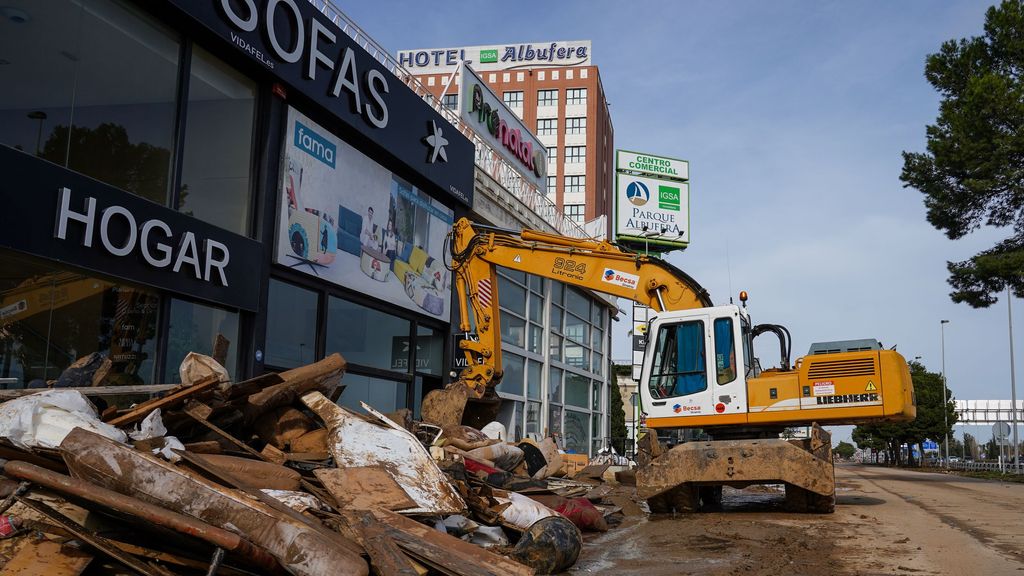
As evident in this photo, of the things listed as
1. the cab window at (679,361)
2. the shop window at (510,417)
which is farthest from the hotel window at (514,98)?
the cab window at (679,361)

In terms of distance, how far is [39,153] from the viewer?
955cm

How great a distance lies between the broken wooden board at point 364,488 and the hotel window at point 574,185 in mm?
67996

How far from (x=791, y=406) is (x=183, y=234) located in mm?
9133

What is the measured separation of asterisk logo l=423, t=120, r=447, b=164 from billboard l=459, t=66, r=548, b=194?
3.56m

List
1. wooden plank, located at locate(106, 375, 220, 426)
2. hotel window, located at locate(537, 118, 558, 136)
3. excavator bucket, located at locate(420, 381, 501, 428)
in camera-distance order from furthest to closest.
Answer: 1. hotel window, located at locate(537, 118, 558, 136)
2. excavator bucket, located at locate(420, 381, 501, 428)
3. wooden plank, located at locate(106, 375, 220, 426)

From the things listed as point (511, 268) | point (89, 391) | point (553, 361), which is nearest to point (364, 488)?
point (89, 391)

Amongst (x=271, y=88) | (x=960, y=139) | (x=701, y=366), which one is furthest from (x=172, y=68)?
(x=960, y=139)

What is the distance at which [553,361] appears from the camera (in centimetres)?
2728

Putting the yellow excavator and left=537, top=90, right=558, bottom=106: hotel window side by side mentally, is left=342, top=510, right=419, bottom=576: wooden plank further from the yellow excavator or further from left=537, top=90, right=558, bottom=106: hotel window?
left=537, top=90, right=558, bottom=106: hotel window

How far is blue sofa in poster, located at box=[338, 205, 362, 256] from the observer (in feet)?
50.1

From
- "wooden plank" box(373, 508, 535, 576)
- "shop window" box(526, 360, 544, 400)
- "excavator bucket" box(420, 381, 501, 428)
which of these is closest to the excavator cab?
"excavator bucket" box(420, 381, 501, 428)

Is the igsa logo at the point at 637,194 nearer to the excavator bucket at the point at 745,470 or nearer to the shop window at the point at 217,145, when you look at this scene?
the shop window at the point at 217,145

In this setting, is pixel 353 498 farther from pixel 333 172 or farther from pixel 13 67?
pixel 333 172

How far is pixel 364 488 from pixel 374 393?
10.4 metres
